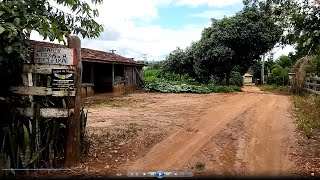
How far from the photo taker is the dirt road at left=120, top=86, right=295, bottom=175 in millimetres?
5898

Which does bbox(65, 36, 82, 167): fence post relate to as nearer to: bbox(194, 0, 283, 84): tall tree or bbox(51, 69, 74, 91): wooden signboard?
bbox(51, 69, 74, 91): wooden signboard

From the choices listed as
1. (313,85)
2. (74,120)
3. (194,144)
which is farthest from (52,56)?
(313,85)

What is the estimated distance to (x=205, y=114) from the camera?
11945mm

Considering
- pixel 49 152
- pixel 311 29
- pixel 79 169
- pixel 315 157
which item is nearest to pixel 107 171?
pixel 79 169

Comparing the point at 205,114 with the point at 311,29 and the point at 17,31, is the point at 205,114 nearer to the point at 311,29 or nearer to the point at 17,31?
the point at 311,29

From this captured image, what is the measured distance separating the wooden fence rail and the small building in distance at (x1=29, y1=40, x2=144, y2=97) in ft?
38.4

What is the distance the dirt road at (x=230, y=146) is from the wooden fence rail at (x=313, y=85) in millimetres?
7337

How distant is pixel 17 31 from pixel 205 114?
8.17 metres

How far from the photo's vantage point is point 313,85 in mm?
18094

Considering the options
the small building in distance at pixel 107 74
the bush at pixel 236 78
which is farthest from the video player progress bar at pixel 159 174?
the bush at pixel 236 78

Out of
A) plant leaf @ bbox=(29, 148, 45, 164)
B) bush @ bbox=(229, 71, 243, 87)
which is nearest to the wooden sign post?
plant leaf @ bbox=(29, 148, 45, 164)

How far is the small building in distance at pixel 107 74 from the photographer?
21.0m

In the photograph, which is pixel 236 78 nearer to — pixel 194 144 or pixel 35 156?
pixel 194 144

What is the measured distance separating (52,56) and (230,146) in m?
4.02
